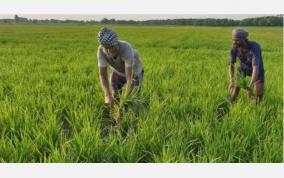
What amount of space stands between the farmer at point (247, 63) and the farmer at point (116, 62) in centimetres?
105

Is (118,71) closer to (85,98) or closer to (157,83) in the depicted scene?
(85,98)

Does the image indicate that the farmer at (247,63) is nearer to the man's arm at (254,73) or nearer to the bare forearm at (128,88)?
the man's arm at (254,73)

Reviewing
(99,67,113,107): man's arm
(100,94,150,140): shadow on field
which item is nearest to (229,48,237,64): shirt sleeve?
(100,94,150,140): shadow on field

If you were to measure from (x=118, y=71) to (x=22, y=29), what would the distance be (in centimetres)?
2314

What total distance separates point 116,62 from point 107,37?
1.78 ft

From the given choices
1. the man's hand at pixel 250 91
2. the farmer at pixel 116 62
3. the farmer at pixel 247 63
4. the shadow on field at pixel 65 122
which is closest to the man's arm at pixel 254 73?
the farmer at pixel 247 63

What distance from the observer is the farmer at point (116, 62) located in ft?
9.50

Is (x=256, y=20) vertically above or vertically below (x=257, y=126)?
above

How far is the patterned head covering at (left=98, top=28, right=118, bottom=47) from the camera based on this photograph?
2.85 meters

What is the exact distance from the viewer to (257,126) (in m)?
3.24

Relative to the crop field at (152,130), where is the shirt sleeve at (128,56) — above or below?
above

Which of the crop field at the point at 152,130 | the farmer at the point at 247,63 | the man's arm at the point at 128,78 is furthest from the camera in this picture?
the farmer at the point at 247,63

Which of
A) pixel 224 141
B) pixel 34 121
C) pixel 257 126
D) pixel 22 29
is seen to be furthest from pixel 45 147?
pixel 22 29

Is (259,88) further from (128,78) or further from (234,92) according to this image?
(128,78)
